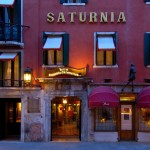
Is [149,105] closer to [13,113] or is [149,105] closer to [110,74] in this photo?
[110,74]

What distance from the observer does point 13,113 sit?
23594mm

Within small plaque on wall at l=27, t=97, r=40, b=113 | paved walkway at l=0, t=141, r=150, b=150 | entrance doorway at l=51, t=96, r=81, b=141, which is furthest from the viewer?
entrance doorway at l=51, t=96, r=81, b=141

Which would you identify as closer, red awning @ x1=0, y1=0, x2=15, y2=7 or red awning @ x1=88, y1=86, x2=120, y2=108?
red awning @ x1=88, y1=86, x2=120, y2=108

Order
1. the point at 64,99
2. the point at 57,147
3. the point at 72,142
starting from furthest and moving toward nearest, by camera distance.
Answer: the point at 64,99 → the point at 72,142 → the point at 57,147

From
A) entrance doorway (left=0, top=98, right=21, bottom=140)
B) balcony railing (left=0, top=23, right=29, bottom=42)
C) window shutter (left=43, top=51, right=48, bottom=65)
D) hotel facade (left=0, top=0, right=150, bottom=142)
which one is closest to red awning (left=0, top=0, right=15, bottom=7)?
hotel facade (left=0, top=0, right=150, bottom=142)

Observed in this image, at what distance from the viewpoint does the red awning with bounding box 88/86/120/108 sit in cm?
1983

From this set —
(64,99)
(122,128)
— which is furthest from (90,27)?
(122,128)

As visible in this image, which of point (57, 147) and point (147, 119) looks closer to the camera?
point (57, 147)

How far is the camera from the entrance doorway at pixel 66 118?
22344mm

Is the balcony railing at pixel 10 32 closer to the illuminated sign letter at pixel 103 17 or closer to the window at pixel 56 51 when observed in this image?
the window at pixel 56 51

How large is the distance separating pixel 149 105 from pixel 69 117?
5.53m

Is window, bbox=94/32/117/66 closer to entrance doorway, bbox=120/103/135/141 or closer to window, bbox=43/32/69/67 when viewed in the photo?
window, bbox=43/32/69/67

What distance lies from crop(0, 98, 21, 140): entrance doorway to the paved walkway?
2.25 meters

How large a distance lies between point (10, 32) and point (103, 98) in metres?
6.87
